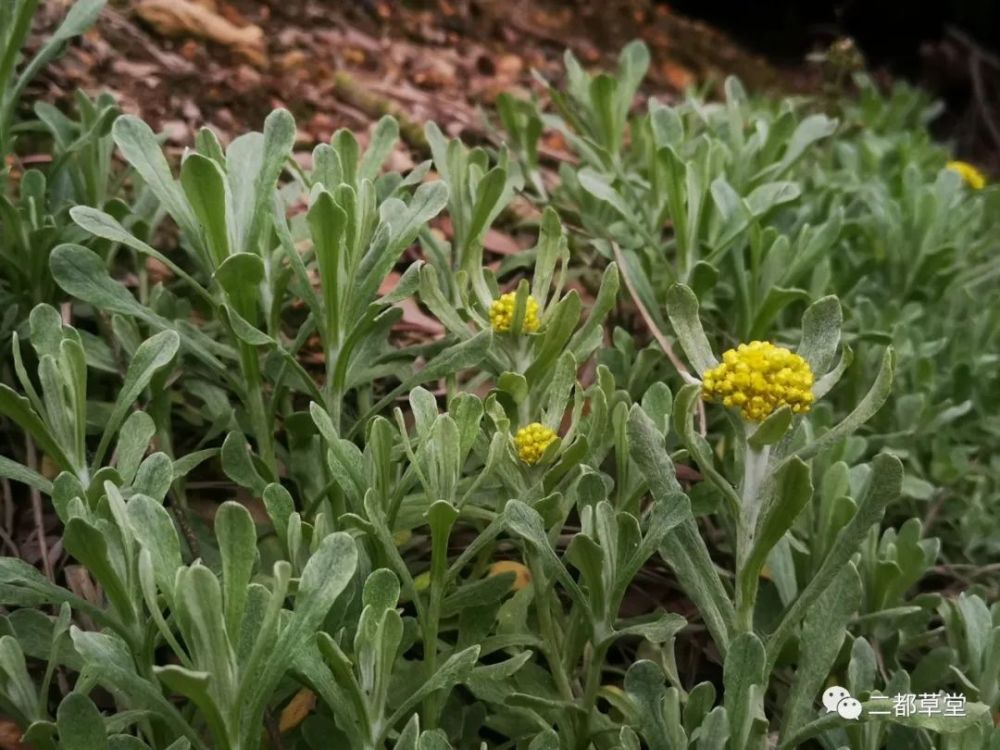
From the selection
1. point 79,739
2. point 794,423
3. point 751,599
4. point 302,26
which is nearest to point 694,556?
point 751,599

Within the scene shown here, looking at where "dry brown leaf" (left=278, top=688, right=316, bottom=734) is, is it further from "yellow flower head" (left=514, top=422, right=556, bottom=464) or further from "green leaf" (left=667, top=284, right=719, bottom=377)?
"green leaf" (left=667, top=284, right=719, bottom=377)

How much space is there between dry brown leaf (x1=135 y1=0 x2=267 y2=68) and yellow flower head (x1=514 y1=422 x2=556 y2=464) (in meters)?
1.47

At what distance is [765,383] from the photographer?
0.97m

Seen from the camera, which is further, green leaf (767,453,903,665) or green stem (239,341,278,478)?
green stem (239,341,278,478)

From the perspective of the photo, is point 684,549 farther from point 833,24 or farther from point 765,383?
point 833,24

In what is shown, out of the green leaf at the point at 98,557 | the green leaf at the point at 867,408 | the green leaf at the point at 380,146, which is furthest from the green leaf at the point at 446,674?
the green leaf at the point at 380,146

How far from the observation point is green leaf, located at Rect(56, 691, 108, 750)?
33.5 inches

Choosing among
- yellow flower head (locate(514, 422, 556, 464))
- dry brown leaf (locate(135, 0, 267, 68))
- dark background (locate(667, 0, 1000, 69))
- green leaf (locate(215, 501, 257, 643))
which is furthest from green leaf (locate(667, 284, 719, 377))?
dark background (locate(667, 0, 1000, 69))

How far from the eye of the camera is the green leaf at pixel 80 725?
85cm

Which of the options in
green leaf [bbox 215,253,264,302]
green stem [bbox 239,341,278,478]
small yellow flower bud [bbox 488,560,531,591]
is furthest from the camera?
small yellow flower bud [bbox 488,560,531,591]

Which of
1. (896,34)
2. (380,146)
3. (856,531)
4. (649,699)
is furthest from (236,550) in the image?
(896,34)

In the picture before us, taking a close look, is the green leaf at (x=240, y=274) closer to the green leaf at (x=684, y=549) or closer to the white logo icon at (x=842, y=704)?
the green leaf at (x=684, y=549)

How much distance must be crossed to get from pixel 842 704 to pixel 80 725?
74 centimetres

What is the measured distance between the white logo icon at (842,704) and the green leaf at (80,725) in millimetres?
712
